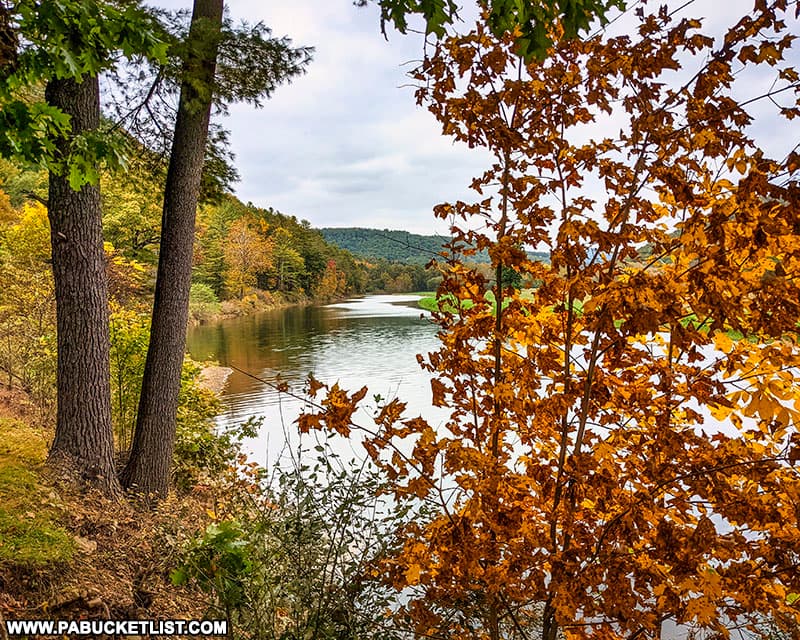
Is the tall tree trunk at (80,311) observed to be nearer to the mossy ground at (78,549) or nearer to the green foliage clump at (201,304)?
the mossy ground at (78,549)

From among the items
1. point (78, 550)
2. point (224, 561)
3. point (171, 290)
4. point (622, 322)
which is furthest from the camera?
point (171, 290)

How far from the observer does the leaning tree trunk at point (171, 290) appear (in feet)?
13.5

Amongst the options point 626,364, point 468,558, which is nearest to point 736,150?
point 626,364

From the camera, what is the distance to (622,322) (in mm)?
1591

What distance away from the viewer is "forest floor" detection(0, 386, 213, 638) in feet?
7.99

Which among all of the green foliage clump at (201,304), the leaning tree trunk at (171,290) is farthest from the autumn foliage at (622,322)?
the green foliage clump at (201,304)

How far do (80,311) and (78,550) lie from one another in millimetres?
1638

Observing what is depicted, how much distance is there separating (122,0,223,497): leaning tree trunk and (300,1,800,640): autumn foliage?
2.99 meters

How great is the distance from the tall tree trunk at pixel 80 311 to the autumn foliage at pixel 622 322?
2.99 metres

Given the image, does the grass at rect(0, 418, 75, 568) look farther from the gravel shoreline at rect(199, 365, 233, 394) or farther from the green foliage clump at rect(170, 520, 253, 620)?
the gravel shoreline at rect(199, 365, 233, 394)

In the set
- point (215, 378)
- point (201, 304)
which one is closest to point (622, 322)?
point (215, 378)

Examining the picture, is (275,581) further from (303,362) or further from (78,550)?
(303,362)

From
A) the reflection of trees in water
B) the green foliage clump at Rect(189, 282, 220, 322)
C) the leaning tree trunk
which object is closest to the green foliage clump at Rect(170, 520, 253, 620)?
the leaning tree trunk

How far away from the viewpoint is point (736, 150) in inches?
58.3
